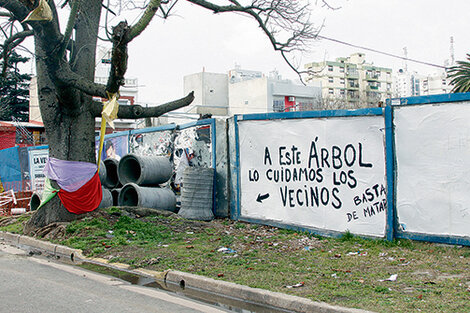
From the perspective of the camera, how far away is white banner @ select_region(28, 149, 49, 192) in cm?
1958

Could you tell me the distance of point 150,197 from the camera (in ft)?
39.2

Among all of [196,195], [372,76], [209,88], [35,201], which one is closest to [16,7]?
[196,195]

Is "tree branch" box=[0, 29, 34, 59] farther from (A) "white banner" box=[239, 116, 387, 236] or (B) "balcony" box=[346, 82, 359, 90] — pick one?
(B) "balcony" box=[346, 82, 359, 90]

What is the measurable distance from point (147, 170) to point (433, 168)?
285 inches

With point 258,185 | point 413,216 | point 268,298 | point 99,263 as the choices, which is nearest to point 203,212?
point 258,185

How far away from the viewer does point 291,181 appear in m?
9.62

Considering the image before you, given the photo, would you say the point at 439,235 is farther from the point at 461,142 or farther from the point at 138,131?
the point at 138,131

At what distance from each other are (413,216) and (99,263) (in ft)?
17.6

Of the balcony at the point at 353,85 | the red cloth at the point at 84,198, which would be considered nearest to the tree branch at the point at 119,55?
the red cloth at the point at 84,198

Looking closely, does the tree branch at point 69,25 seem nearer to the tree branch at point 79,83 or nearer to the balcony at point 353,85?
the tree branch at point 79,83

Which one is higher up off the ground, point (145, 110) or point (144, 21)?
point (144, 21)

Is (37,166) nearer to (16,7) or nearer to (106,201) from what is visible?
(106,201)

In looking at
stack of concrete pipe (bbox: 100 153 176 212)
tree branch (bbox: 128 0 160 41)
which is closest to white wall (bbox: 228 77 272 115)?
stack of concrete pipe (bbox: 100 153 176 212)

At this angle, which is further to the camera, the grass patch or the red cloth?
the red cloth
